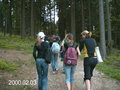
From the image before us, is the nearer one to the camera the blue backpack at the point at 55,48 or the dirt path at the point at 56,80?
the dirt path at the point at 56,80

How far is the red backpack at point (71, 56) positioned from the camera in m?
7.52

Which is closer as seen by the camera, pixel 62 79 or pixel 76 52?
pixel 76 52

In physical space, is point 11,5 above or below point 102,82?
above

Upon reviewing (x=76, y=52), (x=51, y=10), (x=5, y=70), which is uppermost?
(x=51, y=10)

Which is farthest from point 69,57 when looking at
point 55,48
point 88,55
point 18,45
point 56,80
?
point 18,45

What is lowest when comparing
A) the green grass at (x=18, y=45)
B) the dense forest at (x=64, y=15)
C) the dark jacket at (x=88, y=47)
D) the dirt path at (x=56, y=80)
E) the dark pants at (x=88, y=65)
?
the dirt path at (x=56, y=80)

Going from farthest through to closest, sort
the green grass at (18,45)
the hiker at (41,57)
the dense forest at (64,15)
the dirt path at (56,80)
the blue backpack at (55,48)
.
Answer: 1. the dense forest at (64,15)
2. the green grass at (18,45)
3. the blue backpack at (55,48)
4. the dirt path at (56,80)
5. the hiker at (41,57)

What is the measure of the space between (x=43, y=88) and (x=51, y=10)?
3762 cm

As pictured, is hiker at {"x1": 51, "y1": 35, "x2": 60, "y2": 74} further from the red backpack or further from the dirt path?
the red backpack

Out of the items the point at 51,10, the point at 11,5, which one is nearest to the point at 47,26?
the point at 51,10

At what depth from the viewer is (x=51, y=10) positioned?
145ft

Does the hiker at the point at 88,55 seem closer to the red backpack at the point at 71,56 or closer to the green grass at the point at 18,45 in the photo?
the red backpack at the point at 71,56

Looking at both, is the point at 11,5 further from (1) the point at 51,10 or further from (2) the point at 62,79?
(2) the point at 62,79

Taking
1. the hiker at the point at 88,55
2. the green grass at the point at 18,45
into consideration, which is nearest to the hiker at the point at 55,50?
the hiker at the point at 88,55
